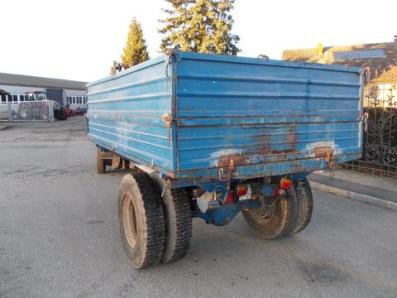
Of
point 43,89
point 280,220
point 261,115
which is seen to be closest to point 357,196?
point 280,220

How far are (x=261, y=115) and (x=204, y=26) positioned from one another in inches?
902

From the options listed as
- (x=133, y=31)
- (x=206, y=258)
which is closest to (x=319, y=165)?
(x=206, y=258)

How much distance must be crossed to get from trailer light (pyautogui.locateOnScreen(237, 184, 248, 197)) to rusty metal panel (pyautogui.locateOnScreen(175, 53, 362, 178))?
0.32 m

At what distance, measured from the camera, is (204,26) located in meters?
25.3

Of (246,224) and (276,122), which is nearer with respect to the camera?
(276,122)

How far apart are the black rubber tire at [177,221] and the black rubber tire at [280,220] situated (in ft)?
4.49

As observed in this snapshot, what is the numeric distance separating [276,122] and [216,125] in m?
0.72

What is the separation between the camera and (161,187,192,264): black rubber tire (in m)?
3.82

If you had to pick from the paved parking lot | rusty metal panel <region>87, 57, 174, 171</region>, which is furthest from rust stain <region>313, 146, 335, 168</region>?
rusty metal panel <region>87, 57, 174, 171</region>

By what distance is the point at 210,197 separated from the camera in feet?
12.4

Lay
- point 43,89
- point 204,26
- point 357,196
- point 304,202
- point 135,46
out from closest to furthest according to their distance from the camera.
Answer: point 304,202, point 357,196, point 204,26, point 135,46, point 43,89

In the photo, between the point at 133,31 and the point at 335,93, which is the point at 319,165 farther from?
the point at 133,31

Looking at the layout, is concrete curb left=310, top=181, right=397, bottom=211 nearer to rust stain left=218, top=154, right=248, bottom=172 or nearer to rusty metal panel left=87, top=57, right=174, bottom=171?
rust stain left=218, top=154, right=248, bottom=172

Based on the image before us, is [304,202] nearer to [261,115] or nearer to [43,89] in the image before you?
[261,115]
